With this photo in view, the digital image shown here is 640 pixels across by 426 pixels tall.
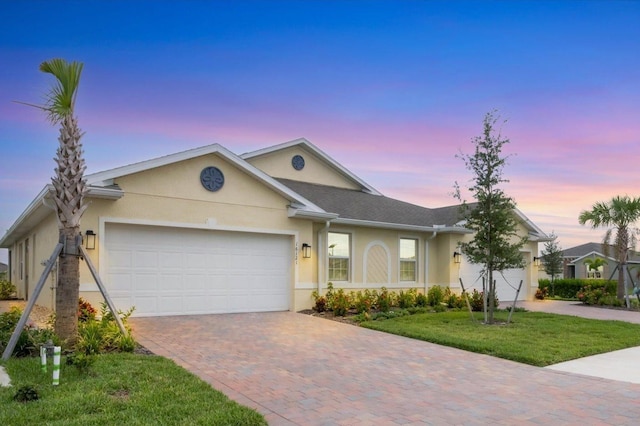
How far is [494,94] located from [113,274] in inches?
470

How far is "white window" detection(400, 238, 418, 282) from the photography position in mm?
17328

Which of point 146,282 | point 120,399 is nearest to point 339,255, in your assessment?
point 146,282

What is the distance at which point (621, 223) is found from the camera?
1966 cm

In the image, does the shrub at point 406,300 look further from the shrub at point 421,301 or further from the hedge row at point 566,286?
the hedge row at point 566,286

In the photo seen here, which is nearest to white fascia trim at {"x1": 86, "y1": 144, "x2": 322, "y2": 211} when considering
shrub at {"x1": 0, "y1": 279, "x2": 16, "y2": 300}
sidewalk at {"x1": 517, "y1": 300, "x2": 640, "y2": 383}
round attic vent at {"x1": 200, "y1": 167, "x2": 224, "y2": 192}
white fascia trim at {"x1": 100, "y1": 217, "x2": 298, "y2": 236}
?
round attic vent at {"x1": 200, "y1": 167, "x2": 224, "y2": 192}

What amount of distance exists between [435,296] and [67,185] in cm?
1255

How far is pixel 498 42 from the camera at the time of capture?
12.7 meters

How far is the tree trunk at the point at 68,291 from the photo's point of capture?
773 cm

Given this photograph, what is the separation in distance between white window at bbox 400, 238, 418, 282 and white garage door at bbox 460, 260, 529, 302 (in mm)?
2046

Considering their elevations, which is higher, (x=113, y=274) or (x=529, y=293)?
(x=113, y=274)

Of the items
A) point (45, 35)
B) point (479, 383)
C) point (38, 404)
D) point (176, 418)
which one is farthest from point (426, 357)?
point (45, 35)

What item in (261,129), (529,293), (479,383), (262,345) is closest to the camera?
(479,383)

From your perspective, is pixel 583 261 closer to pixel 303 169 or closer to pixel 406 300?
pixel 303 169

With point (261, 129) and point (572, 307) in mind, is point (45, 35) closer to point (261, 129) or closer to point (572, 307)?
point (261, 129)
